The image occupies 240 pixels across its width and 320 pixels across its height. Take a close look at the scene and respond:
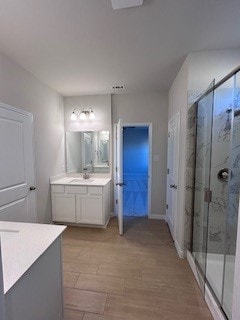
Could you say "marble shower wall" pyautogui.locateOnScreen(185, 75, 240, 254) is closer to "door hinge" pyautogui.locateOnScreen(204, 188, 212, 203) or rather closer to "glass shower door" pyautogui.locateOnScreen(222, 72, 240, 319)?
"glass shower door" pyautogui.locateOnScreen(222, 72, 240, 319)

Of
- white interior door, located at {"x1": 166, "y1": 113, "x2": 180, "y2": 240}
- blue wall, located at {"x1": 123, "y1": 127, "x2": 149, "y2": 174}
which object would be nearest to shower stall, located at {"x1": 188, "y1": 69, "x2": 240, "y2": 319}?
white interior door, located at {"x1": 166, "y1": 113, "x2": 180, "y2": 240}

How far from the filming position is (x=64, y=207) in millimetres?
3223

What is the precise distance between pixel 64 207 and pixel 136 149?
5169mm

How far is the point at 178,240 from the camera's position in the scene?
8.05ft

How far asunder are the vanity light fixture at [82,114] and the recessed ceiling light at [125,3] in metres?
2.28

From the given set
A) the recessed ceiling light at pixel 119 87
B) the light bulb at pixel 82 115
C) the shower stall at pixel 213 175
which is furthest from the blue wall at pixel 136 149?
the shower stall at pixel 213 175

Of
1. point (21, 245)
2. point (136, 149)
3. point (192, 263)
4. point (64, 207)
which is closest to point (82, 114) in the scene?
point (64, 207)

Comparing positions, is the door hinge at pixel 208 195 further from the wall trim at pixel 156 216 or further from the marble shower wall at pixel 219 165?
the wall trim at pixel 156 216

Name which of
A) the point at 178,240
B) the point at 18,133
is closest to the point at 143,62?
the point at 18,133

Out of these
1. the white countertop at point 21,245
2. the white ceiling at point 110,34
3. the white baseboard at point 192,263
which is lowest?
the white baseboard at point 192,263

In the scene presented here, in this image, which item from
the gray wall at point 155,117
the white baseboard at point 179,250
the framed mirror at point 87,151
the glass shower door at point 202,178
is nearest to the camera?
the glass shower door at point 202,178

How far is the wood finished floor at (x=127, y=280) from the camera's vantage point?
1551 millimetres

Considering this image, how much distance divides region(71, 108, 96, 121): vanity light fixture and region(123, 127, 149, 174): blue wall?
13.6ft

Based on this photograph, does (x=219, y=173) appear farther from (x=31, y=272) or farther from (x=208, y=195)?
(x=31, y=272)
